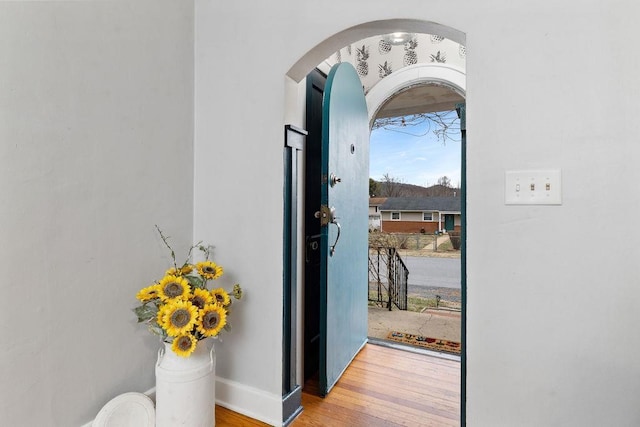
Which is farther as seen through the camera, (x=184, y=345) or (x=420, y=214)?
(x=420, y=214)

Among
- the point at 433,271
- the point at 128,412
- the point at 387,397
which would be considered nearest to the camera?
the point at 128,412

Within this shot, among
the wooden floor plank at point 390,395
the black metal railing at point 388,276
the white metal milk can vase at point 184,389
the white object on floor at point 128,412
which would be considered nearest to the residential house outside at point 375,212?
the black metal railing at point 388,276

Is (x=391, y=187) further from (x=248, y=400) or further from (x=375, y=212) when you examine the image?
(x=248, y=400)

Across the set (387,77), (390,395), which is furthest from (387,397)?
(387,77)

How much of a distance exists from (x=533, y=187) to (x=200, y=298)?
1.34m

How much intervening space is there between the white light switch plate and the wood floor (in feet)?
4.05

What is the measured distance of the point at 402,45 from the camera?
2.55 m

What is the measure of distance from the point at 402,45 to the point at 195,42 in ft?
5.12

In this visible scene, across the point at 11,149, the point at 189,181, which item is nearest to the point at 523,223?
Answer: the point at 189,181

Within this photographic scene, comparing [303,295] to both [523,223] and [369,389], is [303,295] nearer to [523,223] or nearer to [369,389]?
[369,389]

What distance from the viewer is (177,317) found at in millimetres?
1293

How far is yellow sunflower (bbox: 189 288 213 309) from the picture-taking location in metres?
1.38

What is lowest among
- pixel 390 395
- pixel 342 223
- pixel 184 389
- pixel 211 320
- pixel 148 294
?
pixel 390 395

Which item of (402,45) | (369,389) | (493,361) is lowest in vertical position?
(369,389)
